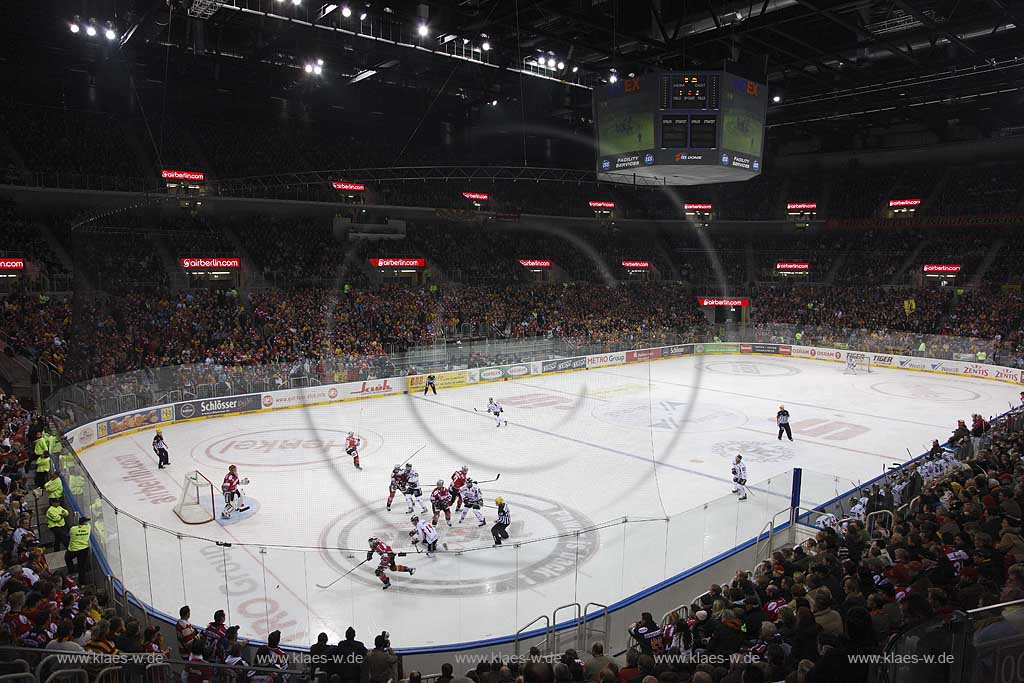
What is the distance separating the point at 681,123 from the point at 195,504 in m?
13.2

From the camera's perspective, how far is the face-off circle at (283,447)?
17141 millimetres

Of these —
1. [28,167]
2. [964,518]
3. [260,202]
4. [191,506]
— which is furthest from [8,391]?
[964,518]

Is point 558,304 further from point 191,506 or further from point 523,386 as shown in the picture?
point 191,506

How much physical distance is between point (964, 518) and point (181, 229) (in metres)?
30.6

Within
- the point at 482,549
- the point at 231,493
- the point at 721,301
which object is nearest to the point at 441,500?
the point at 231,493

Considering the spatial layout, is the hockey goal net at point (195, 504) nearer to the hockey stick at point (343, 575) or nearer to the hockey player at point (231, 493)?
the hockey player at point (231, 493)

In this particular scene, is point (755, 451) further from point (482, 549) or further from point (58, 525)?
point (58, 525)

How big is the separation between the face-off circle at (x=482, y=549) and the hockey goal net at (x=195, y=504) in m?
2.49

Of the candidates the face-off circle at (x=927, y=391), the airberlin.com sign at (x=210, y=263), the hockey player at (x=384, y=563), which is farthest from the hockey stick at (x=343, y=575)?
the face-off circle at (x=927, y=391)

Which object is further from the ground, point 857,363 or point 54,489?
point 54,489

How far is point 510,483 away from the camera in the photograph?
15.5 metres

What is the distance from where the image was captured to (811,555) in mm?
7699

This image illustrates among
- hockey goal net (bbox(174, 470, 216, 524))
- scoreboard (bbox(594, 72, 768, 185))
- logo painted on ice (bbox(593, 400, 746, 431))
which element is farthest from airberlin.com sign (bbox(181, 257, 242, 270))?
scoreboard (bbox(594, 72, 768, 185))

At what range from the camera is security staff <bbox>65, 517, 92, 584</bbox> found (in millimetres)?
9125
